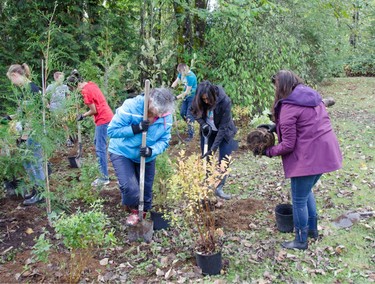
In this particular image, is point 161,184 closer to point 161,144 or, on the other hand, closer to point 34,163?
point 161,144

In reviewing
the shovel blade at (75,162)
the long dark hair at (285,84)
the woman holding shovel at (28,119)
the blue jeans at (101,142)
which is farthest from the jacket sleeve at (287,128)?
the shovel blade at (75,162)

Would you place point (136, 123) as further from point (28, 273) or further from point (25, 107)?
point (28, 273)

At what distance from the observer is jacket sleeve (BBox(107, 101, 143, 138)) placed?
4.11 metres

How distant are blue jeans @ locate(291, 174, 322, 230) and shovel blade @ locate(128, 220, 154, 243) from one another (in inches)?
63.1

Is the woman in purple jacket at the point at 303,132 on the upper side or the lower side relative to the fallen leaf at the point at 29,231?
upper

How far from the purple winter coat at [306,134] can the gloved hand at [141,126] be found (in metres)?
1.37

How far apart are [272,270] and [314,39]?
48.6 ft

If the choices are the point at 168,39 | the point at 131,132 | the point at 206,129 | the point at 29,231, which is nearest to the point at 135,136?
the point at 131,132

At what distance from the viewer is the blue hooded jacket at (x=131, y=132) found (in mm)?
4137

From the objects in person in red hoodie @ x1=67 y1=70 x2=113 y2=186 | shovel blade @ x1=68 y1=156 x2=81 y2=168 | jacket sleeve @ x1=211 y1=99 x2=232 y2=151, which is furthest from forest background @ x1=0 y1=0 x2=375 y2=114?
jacket sleeve @ x1=211 y1=99 x2=232 y2=151

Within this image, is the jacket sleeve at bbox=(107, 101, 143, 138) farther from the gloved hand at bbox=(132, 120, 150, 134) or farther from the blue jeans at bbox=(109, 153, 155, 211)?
the blue jeans at bbox=(109, 153, 155, 211)

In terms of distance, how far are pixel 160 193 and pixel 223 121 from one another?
133 centimetres

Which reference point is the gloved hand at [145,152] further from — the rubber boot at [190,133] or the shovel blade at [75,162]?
the rubber boot at [190,133]

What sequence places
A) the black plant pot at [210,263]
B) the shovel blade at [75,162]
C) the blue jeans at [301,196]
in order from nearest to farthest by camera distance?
the black plant pot at [210,263] < the blue jeans at [301,196] < the shovel blade at [75,162]
